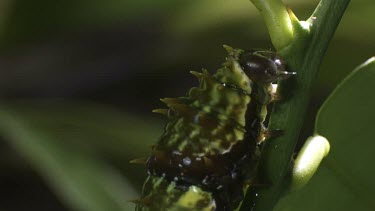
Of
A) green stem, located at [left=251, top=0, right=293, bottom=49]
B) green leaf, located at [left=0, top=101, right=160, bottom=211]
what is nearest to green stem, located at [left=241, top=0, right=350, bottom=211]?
green stem, located at [left=251, top=0, right=293, bottom=49]

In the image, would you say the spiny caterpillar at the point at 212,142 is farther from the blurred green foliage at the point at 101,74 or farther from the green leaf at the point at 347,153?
the blurred green foliage at the point at 101,74

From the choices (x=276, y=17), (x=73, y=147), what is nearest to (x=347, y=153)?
(x=276, y=17)

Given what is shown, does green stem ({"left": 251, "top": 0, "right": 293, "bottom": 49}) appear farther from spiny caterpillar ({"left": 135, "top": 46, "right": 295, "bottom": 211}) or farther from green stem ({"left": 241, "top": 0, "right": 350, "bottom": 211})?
spiny caterpillar ({"left": 135, "top": 46, "right": 295, "bottom": 211})

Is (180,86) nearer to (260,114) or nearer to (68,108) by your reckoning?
(68,108)

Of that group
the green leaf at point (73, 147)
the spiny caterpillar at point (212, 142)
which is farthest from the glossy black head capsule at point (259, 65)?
the green leaf at point (73, 147)

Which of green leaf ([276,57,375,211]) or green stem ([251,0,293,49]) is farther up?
green stem ([251,0,293,49])

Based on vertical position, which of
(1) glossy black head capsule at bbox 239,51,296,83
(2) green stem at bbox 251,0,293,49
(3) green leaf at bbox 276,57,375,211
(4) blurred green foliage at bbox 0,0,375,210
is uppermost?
(2) green stem at bbox 251,0,293,49

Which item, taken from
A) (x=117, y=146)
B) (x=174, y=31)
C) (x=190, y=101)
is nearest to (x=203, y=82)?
(x=190, y=101)
